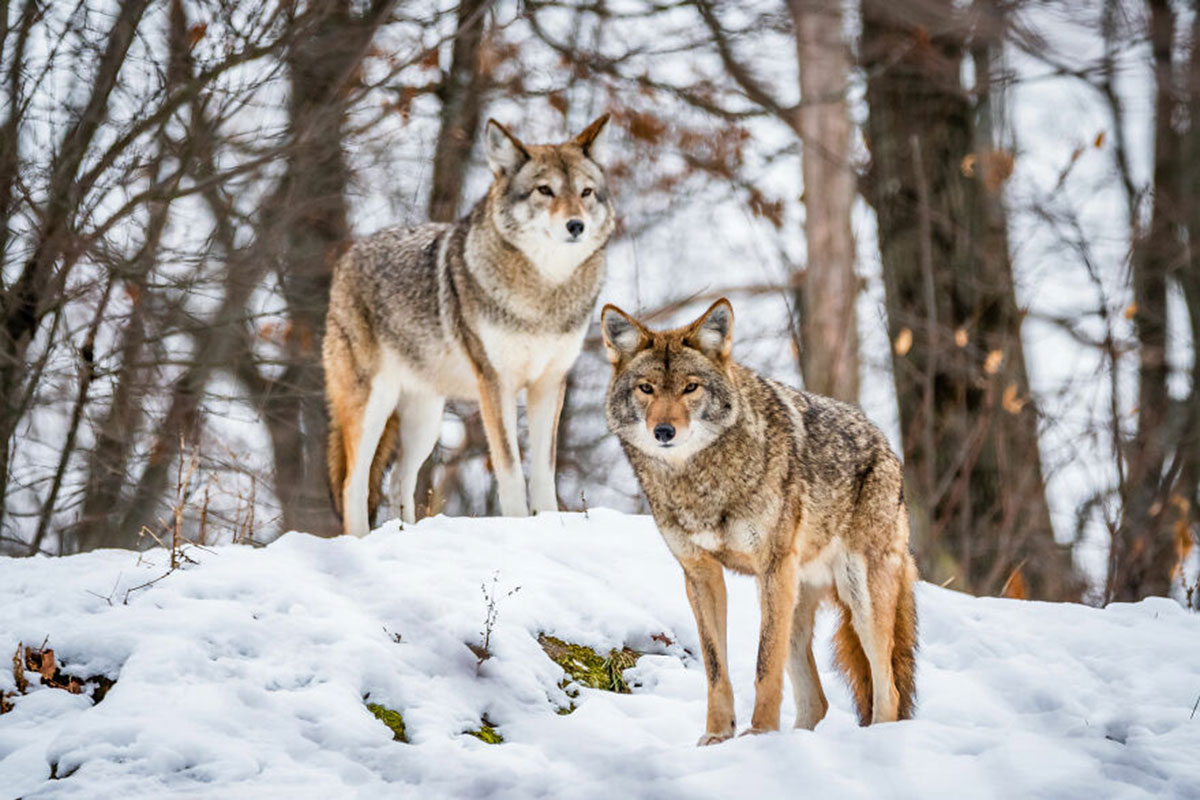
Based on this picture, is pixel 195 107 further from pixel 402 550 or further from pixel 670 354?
pixel 670 354

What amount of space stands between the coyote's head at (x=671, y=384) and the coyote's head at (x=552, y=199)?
2.37 meters

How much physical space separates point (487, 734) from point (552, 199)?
389 centimetres

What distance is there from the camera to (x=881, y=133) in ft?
37.3

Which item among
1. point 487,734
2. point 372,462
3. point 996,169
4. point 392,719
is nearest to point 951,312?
point 996,169

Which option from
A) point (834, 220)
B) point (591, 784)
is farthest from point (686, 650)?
point (834, 220)

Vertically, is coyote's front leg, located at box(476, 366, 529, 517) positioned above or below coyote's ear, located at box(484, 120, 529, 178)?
below

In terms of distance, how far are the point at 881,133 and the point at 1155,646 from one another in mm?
7035

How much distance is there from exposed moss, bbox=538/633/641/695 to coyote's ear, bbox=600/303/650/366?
133 centimetres

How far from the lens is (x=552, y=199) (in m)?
7.31

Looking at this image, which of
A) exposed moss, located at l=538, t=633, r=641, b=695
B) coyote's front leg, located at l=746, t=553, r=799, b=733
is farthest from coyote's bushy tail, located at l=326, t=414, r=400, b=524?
coyote's front leg, located at l=746, t=553, r=799, b=733

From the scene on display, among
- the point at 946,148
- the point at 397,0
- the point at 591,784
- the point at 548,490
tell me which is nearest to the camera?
the point at 591,784

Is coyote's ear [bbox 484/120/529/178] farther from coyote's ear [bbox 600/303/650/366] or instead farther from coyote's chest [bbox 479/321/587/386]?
coyote's ear [bbox 600/303/650/366]

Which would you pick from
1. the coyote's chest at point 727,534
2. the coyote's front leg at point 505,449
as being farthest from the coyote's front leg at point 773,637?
the coyote's front leg at point 505,449

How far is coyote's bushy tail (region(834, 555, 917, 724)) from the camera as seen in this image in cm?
486
